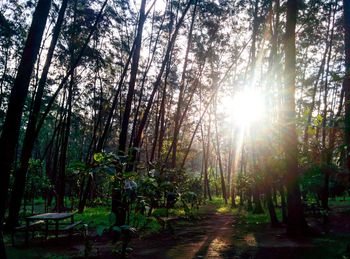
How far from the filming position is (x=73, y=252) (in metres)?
8.10

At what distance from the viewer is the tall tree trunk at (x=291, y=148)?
9492mm

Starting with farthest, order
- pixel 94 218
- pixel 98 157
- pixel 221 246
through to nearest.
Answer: pixel 94 218, pixel 221 246, pixel 98 157

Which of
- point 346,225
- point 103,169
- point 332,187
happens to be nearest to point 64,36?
point 103,169

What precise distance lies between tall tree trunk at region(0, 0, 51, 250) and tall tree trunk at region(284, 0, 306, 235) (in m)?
6.32

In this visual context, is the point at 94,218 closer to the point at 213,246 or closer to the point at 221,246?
the point at 213,246

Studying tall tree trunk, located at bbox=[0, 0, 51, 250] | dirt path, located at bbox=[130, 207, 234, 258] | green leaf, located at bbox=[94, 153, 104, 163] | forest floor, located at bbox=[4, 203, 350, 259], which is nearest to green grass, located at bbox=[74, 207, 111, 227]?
forest floor, located at bbox=[4, 203, 350, 259]

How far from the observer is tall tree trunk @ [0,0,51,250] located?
17.3 feet

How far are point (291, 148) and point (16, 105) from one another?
694cm

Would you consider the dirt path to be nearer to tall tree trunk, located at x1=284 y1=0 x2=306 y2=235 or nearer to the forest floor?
the forest floor

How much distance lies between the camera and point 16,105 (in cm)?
548

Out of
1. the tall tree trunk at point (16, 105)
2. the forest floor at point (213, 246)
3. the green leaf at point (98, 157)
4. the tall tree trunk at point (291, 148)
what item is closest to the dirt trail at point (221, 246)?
the forest floor at point (213, 246)

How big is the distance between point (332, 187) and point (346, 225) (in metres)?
10.9

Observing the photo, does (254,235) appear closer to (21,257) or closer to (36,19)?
(21,257)

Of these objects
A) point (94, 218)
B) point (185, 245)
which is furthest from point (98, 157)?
point (94, 218)
